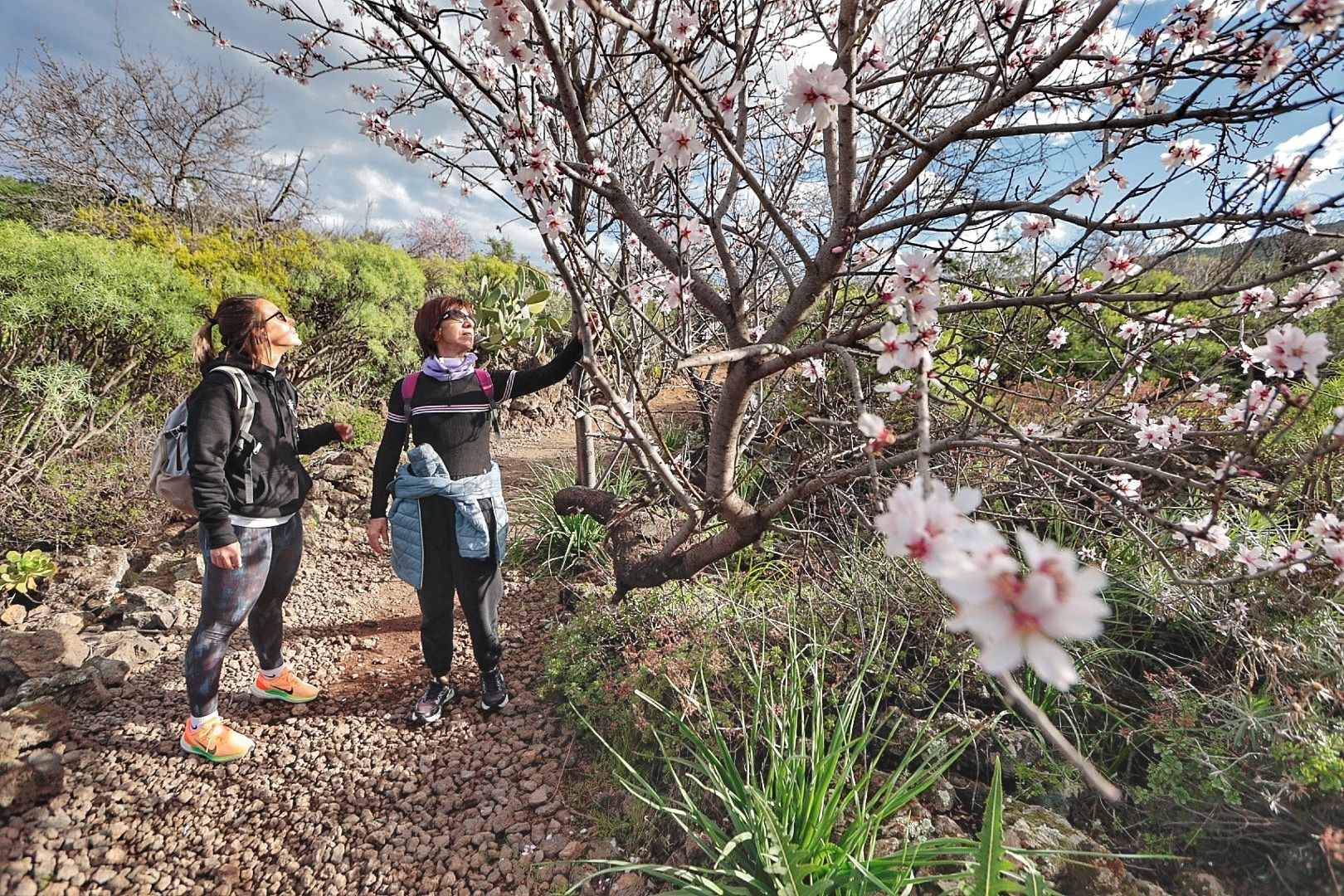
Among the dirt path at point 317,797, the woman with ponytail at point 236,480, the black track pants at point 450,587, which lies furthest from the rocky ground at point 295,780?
the black track pants at point 450,587

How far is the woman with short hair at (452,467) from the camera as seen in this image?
221cm

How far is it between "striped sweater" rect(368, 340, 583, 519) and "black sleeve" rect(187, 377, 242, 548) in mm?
480

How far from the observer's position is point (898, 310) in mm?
1111

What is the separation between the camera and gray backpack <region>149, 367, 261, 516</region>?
205 centimetres

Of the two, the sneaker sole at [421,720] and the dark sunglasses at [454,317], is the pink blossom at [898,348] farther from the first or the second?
the sneaker sole at [421,720]

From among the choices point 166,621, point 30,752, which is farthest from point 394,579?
point 30,752

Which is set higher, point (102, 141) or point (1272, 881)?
point (102, 141)

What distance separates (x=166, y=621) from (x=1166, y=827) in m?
4.46

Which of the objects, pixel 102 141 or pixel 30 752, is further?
pixel 102 141

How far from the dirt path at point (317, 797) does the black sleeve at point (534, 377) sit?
1.45 m

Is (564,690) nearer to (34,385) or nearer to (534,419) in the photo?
(34,385)

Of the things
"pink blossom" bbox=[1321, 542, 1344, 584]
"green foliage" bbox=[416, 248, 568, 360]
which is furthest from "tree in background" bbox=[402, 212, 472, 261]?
"pink blossom" bbox=[1321, 542, 1344, 584]

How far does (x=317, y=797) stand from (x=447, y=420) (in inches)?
59.8

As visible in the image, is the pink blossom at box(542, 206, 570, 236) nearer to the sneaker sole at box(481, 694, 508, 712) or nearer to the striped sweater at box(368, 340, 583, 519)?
the striped sweater at box(368, 340, 583, 519)
